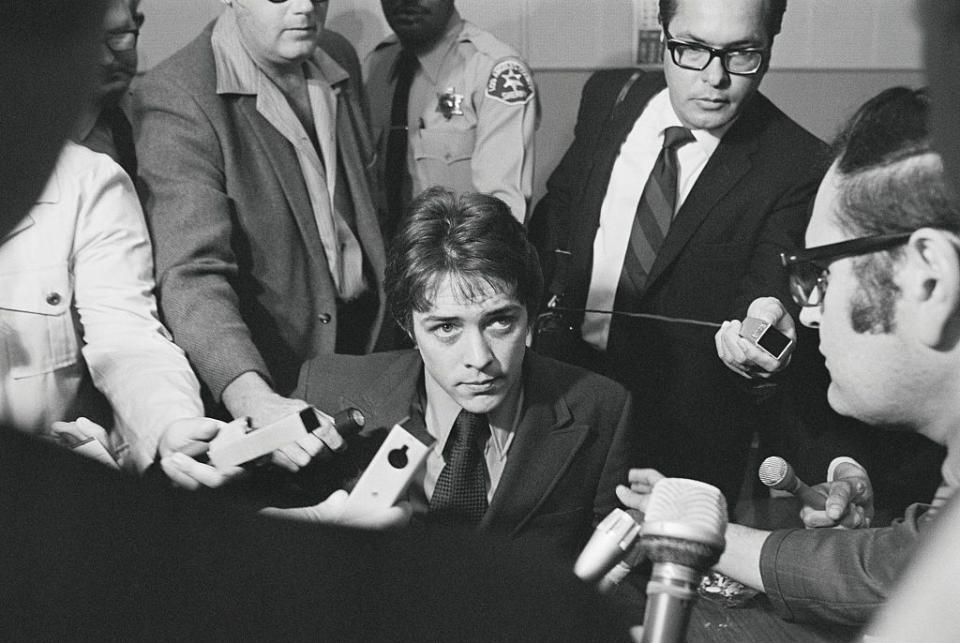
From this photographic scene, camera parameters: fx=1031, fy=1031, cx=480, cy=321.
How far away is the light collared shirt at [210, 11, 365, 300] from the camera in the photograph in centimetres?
187

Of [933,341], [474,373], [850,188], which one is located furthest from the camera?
[474,373]

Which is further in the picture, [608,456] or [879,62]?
[879,62]

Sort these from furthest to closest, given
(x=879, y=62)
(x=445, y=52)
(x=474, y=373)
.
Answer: (x=879, y=62)
(x=445, y=52)
(x=474, y=373)

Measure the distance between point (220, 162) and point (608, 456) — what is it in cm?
88

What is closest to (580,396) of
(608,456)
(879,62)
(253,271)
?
(608,456)

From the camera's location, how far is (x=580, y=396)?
192cm

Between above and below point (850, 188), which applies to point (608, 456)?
below

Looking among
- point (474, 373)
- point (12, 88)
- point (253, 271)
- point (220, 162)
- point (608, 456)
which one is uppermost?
point (12, 88)

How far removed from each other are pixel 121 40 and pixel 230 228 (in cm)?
45

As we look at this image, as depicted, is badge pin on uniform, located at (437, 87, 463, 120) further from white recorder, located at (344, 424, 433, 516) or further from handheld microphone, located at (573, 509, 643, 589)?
handheld microphone, located at (573, 509, 643, 589)

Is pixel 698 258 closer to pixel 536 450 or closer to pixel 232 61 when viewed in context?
pixel 536 450

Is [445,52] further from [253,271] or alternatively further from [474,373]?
[474,373]

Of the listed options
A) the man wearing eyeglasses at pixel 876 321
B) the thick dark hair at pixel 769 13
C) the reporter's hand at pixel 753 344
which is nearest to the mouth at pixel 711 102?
the thick dark hair at pixel 769 13

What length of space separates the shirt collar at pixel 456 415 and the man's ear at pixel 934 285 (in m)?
0.81
